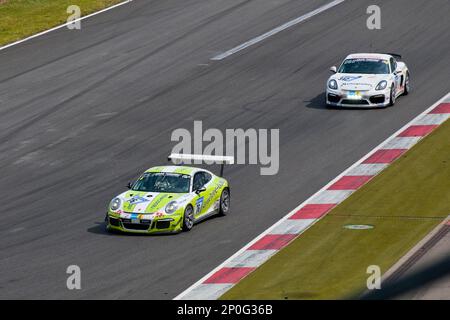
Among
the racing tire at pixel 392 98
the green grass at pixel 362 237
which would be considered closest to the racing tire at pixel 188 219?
the green grass at pixel 362 237

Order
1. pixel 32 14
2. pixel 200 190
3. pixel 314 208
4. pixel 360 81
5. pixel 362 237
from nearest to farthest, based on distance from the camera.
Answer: pixel 362 237 < pixel 200 190 < pixel 314 208 < pixel 360 81 < pixel 32 14

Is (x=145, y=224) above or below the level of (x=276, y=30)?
below

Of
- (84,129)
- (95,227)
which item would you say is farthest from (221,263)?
(84,129)

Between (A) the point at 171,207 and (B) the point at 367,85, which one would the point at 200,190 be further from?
(B) the point at 367,85

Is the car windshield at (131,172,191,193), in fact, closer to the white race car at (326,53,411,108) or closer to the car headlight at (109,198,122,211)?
the car headlight at (109,198,122,211)

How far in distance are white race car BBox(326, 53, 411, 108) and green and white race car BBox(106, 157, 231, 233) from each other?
9.13m

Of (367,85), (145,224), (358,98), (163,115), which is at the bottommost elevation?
(163,115)

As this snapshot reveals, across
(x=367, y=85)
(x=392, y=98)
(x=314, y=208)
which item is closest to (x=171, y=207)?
(x=314, y=208)

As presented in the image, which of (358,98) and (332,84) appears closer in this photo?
(358,98)

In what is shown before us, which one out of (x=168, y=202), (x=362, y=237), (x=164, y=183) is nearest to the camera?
(x=362, y=237)

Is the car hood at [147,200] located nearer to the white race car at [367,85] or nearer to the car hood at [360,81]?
the white race car at [367,85]

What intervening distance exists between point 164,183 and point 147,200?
947 mm

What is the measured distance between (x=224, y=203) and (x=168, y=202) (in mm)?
1951

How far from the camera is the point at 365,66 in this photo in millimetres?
33125
